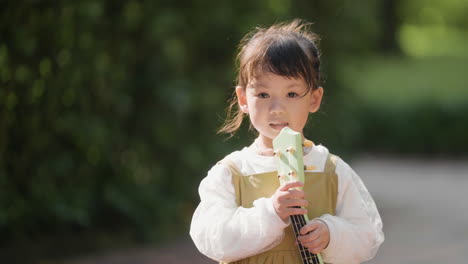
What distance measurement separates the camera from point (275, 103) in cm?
247

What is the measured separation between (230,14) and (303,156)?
14.3ft

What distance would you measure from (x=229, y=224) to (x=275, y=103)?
1.34 feet

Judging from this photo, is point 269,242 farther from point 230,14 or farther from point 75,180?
point 230,14

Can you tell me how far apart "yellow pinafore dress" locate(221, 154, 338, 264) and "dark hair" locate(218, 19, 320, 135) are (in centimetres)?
30

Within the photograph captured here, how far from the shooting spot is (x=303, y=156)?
2551 millimetres

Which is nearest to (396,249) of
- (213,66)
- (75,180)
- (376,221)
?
(213,66)

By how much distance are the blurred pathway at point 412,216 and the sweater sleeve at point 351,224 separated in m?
3.93

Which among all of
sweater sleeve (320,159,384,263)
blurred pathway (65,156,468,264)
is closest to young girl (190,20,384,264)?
sweater sleeve (320,159,384,263)

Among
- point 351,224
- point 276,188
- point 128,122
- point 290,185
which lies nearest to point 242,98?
point 276,188

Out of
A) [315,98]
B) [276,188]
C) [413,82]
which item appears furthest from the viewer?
[413,82]

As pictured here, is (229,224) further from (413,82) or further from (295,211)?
(413,82)

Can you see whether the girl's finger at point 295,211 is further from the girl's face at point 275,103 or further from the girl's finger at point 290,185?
the girl's face at point 275,103

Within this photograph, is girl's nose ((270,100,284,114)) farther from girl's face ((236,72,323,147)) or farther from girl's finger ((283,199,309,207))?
girl's finger ((283,199,309,207))

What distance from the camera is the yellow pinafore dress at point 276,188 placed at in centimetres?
250
